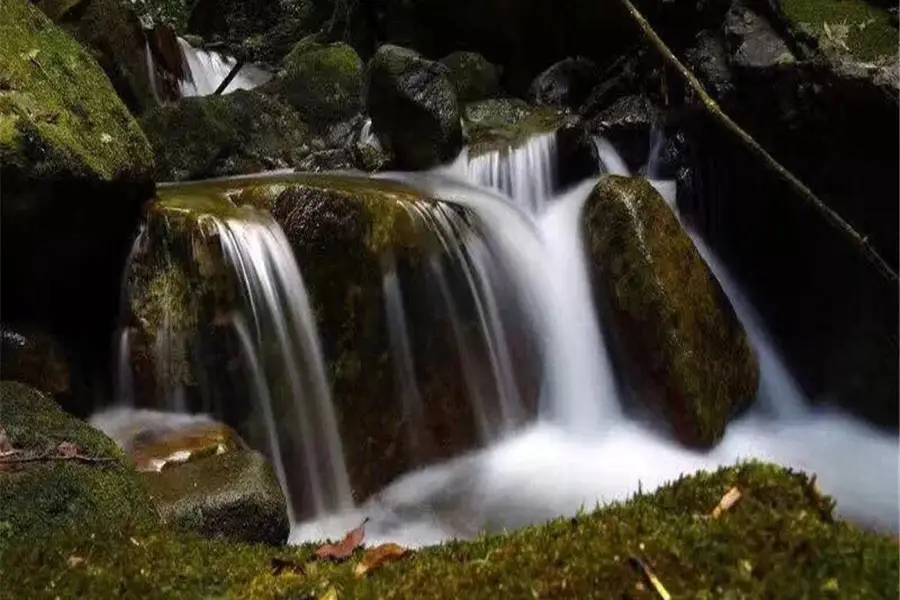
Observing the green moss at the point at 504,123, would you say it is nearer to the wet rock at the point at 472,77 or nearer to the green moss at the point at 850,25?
the wet rock at the point at 472,77

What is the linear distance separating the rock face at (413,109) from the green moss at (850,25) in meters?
4.60

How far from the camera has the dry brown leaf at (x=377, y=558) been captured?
1949 mm

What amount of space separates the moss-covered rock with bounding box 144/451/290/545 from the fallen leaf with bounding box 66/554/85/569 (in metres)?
2.22

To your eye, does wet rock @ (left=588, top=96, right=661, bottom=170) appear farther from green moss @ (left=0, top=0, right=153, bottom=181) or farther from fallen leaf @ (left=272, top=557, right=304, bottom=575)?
fallen leaf @ (left=272, top=557, right=304, bottom=575)

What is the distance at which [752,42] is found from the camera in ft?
28.7

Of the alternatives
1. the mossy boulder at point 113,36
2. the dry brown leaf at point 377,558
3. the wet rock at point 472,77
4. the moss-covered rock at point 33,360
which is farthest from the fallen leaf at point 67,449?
the wet rock at point 472,77

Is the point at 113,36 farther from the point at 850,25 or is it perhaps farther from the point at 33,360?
the point at 850,25

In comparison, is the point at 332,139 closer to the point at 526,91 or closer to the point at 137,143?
the point at 526,91

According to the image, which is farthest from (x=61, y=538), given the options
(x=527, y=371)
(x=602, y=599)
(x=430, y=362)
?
(x=527, y=371)

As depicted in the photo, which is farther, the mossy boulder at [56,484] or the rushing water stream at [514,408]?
the rushing water stream at [514,408]

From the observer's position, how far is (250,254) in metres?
6.66

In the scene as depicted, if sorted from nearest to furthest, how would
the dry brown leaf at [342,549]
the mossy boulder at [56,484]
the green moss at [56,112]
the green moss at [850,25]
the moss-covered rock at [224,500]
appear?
the dry brown leaf at [342,549] < the mossy boulder at [56,484] < the moss-covered rock at [224,500] < the green moss at [56,112] < the green moss at [850,25]

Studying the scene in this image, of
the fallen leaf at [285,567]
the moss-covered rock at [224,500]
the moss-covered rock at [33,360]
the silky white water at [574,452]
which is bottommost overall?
the silky white water at [574,452]

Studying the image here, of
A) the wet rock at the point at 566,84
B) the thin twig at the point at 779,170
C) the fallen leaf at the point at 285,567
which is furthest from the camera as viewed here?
the wet rock at the point at 566,84
